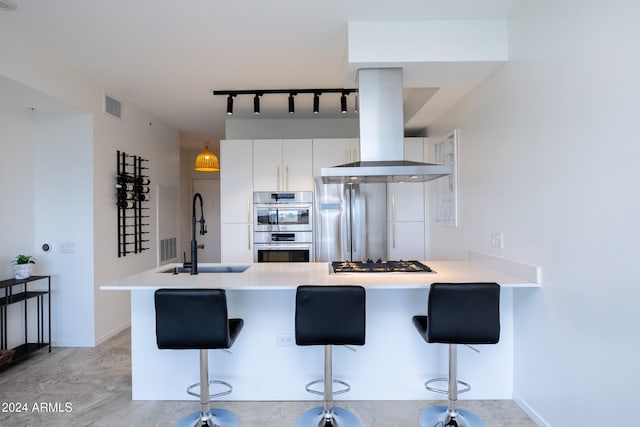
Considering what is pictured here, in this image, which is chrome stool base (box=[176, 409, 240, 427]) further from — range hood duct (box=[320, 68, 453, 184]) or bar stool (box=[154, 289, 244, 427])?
range hood duct (box=[320, 68, 453, 184])

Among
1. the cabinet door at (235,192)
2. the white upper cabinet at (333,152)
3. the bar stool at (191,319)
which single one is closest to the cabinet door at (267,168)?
the cabinet door at (235,192)

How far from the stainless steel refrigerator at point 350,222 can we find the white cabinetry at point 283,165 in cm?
23

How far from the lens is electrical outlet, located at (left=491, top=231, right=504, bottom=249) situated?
97.6 inches

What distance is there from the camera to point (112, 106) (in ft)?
12.4

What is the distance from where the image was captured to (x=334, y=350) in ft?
8.11

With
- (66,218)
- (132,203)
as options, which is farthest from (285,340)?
(132,203)

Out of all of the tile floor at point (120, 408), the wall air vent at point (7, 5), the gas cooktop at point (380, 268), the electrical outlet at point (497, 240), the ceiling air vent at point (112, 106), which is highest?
the wall air vent at point (7, 5)

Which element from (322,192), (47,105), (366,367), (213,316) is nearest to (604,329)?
(366,367)

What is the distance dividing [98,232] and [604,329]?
4.01 m

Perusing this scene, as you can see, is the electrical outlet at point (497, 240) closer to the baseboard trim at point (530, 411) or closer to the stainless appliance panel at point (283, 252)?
the baseboard trim at point (530, 411)

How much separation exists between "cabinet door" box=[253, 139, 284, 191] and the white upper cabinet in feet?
1.40

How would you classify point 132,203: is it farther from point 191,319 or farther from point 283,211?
point 191,319

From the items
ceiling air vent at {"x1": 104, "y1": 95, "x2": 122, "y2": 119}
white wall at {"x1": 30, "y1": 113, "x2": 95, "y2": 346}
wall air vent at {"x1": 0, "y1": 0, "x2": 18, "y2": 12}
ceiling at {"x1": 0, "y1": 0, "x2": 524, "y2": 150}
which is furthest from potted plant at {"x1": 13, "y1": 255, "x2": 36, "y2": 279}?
wall air vent at {"x1": 0, "y1": 0, "x2": 18, "y2": 12}

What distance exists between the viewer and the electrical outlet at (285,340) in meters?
2.44
